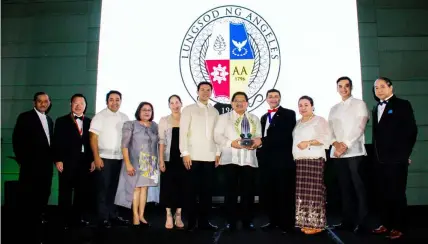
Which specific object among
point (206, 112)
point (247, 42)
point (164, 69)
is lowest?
point (206, 112)

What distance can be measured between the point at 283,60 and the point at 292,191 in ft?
6.02

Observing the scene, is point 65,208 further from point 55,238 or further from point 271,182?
point 271,182

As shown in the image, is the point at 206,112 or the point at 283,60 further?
the point at 283,60

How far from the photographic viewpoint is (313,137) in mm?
2725

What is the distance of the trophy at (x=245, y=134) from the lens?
2.75m

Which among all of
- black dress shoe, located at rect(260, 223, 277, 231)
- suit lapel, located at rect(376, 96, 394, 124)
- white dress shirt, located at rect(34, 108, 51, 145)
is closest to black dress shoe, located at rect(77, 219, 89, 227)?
white dress shirt, located at rect(34, 108, 51, 145)

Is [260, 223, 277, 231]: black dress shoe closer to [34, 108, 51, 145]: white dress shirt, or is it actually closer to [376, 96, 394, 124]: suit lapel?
[376, 96, 394, 124]: suit lapel

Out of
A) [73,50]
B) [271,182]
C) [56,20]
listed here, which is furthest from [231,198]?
[56,20]

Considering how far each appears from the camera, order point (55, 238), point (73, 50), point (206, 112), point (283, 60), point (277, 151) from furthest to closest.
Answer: point (73, 50) < point (283, 60) < point (206, 112) < point (277, 151) < point (55, 238)

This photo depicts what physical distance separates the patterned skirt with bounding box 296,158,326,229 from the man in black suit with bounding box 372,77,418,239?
0.46 metres

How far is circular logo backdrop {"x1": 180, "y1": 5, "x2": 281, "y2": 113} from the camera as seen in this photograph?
4082mm

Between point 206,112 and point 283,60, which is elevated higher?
point 283,60

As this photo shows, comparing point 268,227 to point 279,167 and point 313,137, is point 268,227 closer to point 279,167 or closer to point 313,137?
point 279,167

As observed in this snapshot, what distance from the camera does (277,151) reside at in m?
2.79
